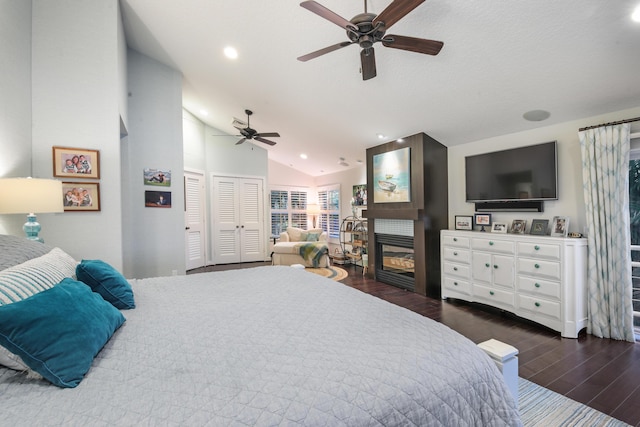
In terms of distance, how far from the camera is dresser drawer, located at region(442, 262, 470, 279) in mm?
A: 3666

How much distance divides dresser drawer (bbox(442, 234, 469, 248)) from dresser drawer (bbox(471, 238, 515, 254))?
9 cm

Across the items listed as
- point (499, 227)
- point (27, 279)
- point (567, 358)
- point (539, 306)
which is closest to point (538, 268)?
point (539, 306)

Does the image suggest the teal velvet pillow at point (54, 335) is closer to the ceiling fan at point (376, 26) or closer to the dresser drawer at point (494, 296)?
the ceiling fan at point (376, 26)

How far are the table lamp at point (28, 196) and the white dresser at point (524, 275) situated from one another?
4.23 metres

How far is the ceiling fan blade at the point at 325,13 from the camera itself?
1.70m

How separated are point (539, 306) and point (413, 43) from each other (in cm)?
290

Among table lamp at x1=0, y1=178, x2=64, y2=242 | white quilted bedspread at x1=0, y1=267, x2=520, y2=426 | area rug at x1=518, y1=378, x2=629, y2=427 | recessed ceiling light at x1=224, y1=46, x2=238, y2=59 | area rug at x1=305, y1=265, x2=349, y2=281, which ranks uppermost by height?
recessed ceiling light at x1=224, y1=46, x2=238, y2=59

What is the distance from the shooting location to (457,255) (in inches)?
148

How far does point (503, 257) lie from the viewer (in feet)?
10.7

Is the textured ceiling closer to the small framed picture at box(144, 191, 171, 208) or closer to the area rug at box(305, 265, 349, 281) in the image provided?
the small framed picture at box(144, 191, 171, 208)

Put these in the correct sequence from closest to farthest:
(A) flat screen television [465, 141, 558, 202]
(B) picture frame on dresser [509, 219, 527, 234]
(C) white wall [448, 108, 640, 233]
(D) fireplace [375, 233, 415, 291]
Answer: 1. (C) white wall [448, 108, 640, 233]
2. (A) flat screen television [465, 141, 558, 202]
3. (B) picture frame on dresser [509, 219, 527, 234]
4. (D) fireplace [375, 233, 415, 291]

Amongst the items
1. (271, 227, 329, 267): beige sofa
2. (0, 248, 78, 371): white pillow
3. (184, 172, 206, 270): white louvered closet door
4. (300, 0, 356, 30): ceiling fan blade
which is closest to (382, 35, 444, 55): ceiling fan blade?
(300, 0, 356, 30): ceiling fan blade

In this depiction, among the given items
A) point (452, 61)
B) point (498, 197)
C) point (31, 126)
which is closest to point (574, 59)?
point (452, 61)

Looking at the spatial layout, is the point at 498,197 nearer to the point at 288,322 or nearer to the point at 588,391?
the point at 588,391
